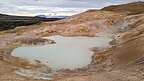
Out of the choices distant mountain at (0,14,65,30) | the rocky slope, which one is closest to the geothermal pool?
the rocky slope

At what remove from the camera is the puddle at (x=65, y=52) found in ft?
72.8

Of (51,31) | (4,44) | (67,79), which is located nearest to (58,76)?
(67,79)

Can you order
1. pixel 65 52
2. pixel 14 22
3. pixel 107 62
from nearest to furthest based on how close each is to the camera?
pixel 107 62 < pixel 65 52 < pixel 14 22

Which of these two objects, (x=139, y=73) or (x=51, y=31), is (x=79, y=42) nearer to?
(x=51, y=31)

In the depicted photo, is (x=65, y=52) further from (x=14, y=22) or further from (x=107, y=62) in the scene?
(x=14, y=22)

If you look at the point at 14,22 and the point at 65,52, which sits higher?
the point at 65,52

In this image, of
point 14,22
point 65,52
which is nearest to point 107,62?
point 65,52

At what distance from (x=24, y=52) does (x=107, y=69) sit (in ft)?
22.8

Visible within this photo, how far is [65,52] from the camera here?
2520 centimetres

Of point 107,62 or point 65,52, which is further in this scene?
point 65,52

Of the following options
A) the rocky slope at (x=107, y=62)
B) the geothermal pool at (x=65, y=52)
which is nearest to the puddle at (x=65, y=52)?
the geothermal pool at (x=65, y=52)

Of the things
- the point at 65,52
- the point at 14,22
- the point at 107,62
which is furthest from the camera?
the point at 14,22

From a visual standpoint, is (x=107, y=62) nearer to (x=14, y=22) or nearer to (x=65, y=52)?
(x=65, y=52)

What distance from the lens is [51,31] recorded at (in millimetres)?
35656
